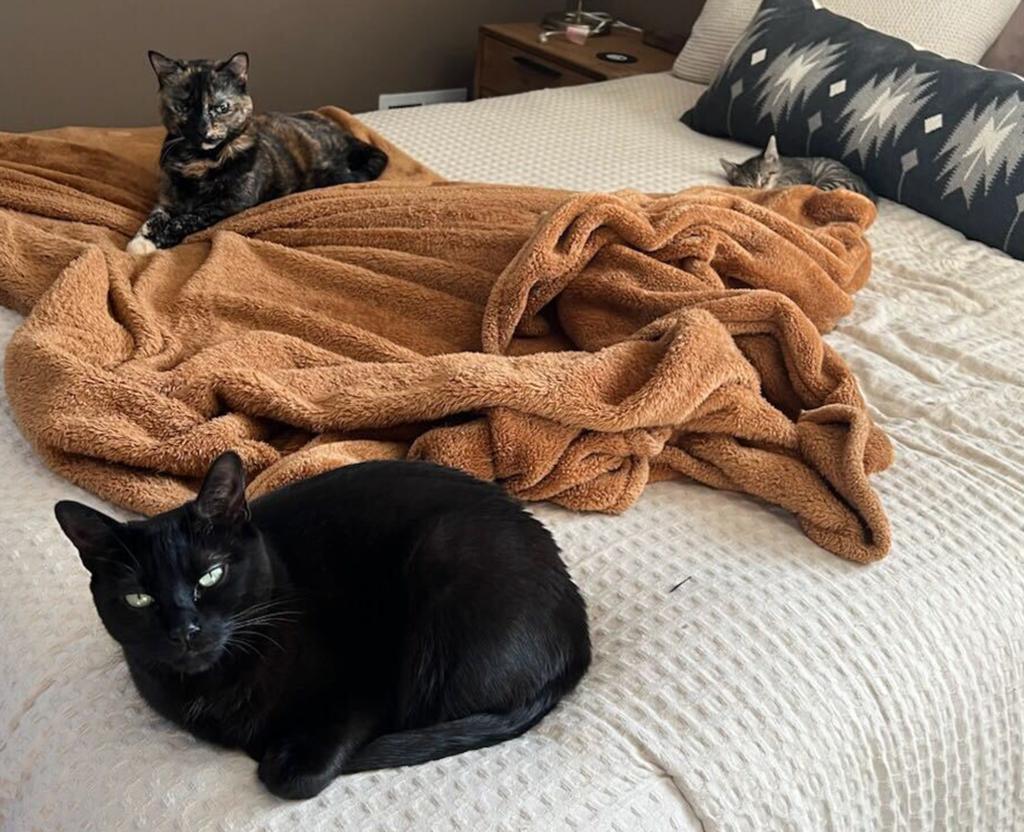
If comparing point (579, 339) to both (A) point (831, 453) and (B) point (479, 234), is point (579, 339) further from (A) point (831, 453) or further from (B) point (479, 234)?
(A) point (831, 453)

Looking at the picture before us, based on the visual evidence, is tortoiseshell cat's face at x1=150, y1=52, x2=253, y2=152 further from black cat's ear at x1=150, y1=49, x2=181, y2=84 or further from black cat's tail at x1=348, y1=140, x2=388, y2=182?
black cat's tail at x1=348, y1=140, x2=388, y2=182

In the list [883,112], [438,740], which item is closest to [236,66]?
[883,112]

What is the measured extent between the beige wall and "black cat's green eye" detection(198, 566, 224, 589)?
2.35 metres

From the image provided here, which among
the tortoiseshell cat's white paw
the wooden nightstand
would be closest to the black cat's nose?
the tortoiseshell cat's white paw

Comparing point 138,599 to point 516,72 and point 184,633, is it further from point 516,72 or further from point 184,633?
point 516,72

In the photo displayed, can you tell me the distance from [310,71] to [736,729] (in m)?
2.78

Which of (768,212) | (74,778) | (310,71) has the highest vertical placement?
(768,212)

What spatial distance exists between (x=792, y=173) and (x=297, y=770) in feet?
5.16

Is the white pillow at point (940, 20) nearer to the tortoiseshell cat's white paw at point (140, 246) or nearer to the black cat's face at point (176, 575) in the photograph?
the tortoiseshell cat's white paw at point (140, 246)

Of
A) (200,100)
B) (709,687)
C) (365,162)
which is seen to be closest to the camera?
(709,687)

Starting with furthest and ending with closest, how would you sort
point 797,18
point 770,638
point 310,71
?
point 310,71 → point 797,18 → point 770,638

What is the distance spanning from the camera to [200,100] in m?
1.73

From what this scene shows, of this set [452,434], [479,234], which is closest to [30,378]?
[452,434]

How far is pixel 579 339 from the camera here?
1.31 m
